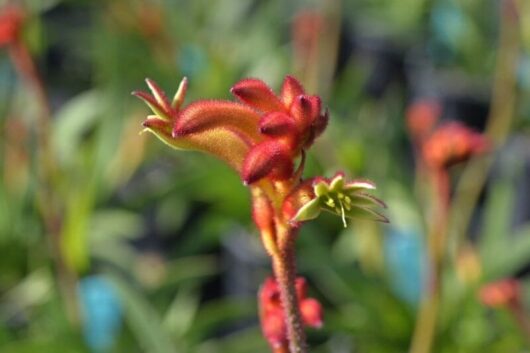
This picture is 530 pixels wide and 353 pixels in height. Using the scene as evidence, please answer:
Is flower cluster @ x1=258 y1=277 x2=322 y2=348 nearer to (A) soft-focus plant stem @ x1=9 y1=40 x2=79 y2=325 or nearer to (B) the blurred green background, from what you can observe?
(B) the blurred green background

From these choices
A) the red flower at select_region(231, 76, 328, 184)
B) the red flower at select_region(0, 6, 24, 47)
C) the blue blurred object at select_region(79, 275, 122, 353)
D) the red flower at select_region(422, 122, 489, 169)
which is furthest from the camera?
the blue blurred object at select_region(79, 275, 122, 353)

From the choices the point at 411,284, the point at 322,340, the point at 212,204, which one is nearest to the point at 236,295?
the point at 212,204

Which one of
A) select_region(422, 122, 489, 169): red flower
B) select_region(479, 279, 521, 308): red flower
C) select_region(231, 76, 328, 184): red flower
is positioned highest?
select_region(422, 122, 489, 169): red flower

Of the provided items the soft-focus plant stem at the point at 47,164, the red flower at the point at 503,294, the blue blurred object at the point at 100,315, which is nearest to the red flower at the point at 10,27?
the soft-focus plant stem at the point at 47,164

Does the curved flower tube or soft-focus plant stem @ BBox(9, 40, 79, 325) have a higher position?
soft-focus plant stem @ BBox(9, 40, 79, 325)

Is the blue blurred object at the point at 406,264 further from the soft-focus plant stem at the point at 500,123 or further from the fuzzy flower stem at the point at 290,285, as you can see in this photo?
the fuzzy flower stem at the point at 290,285

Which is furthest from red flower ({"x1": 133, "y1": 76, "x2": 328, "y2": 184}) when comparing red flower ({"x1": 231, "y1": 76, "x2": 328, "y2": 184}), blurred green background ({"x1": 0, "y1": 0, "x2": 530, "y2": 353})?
blurred green background ({"x1": 0, "y1": 0, "x2": 530, "y2": 353})

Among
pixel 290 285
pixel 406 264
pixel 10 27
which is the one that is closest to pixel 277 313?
pixel 290 285

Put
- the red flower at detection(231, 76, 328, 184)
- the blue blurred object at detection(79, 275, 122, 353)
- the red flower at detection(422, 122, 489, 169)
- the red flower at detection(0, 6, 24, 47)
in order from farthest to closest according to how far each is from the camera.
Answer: the blue blurred object at detection(79, 275, 122, 353) < the red flower at detection(0, 6, 24, 47) < the red flower at detection(422, 122, 489, 169) < the red flower at detection(231, 76, 328, 184)
